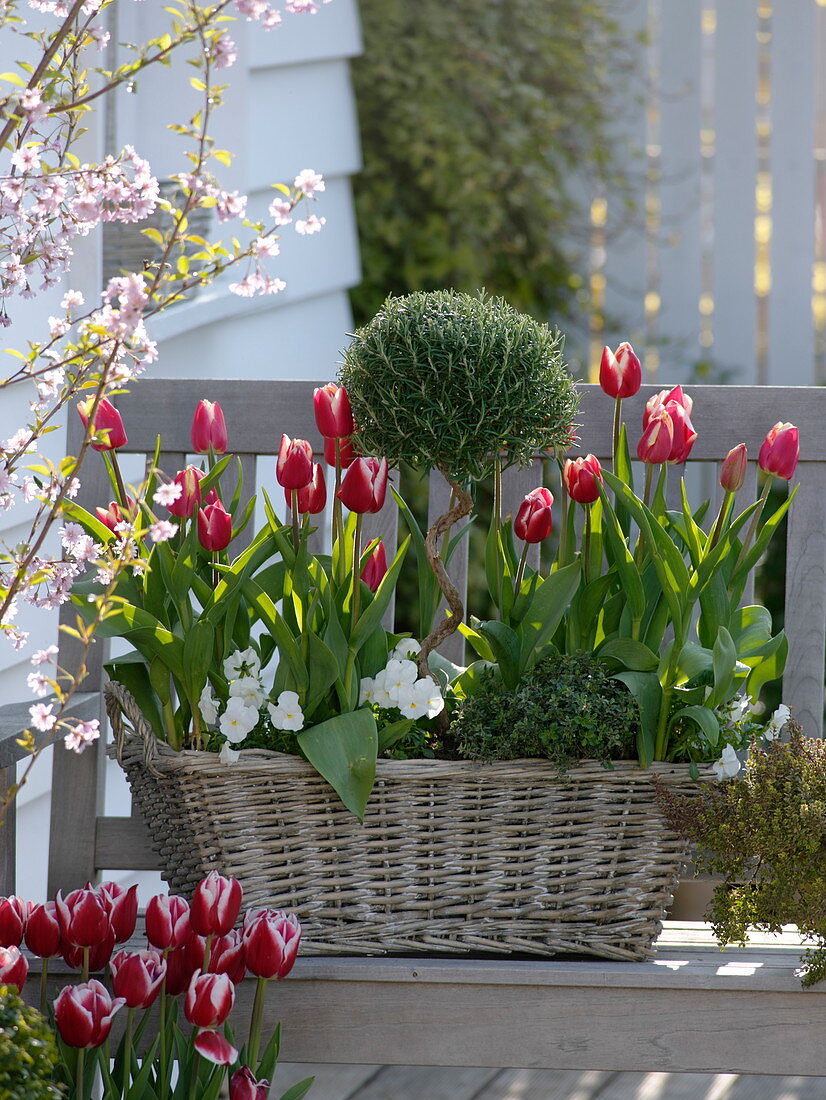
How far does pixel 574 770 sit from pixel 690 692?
127 millimetres

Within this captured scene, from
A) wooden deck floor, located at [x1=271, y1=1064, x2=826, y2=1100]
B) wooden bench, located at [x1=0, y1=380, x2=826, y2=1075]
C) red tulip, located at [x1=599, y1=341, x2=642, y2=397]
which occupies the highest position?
red tulip, located at [x1=599, y1=341, x2=642, y2=397]

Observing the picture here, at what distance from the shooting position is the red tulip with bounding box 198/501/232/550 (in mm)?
1075

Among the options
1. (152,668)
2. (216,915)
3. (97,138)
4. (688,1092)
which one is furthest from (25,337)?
(688,1092)

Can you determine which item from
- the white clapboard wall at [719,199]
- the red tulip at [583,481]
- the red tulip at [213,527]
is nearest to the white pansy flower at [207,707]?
the red tulip at [213,527]

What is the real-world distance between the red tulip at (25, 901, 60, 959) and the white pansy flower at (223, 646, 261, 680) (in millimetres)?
252

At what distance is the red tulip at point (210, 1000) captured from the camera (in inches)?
37.7

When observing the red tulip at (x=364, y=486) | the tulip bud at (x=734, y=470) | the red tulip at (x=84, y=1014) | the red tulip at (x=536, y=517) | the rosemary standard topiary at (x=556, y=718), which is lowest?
the red tulip at (x=84, y=1014)

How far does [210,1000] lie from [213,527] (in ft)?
1.28

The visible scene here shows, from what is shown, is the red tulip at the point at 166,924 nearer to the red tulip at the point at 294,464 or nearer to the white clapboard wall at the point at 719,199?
the red tulip at the point at 294,464

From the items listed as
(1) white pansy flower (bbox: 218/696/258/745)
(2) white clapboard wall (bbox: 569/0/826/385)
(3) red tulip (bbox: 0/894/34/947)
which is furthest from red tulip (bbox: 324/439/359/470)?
(2) white clapboard wall (bbox: 569/0/826/385)

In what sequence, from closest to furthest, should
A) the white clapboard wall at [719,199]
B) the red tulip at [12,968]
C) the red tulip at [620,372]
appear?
1. the red tulip at [12,968]
2. the red tulip at [620,372]
3. the white clapboard wall at [719,199]

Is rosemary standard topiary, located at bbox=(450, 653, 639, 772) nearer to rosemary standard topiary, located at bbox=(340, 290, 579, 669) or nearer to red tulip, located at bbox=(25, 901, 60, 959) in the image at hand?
rosemary standard topiary, located at bbox=(340, 290, 579, 669)

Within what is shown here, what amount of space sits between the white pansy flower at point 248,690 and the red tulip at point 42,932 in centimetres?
24

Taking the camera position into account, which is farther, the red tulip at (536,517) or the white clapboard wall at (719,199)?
the white clapboard wall at (719,199)
